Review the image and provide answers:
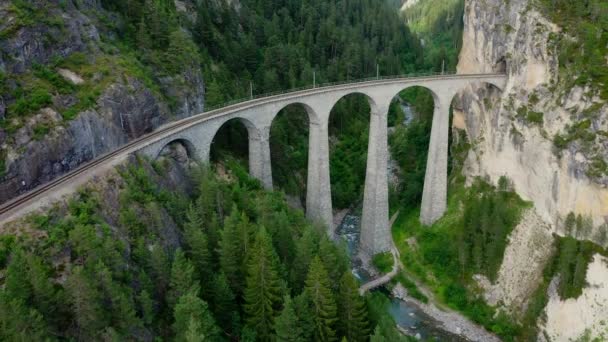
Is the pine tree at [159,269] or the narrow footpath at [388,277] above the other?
the pine tree at [159,269]

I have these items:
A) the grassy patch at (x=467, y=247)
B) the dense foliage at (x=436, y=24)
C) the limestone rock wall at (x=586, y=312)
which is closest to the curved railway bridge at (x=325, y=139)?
the grassy patch at (x=467, y=247)

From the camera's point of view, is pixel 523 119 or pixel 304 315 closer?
pixel 304 315

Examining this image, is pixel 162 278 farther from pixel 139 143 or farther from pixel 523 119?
pixel 523 119

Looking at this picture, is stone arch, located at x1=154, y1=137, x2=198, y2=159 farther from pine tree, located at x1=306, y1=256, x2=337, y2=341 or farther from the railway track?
pine tree, located at x1=306, y1=256, x2=337, y2=341

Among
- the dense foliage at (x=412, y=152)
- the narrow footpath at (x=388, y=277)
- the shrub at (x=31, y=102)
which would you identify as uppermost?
the shrub at (x=31, y=102)

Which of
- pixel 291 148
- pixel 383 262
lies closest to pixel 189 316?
pixel 383 262

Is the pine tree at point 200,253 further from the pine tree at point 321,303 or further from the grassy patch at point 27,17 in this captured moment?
the grassy patch at point 27,17

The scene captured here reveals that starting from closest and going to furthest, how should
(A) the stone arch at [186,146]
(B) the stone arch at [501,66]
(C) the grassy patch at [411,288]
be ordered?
(A) the stone arch at [186,146]
(C) the grassy patch at [411,288]
(B) the stone arch at [501,66]
